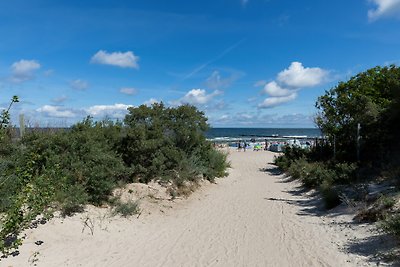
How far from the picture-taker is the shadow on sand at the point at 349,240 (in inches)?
235

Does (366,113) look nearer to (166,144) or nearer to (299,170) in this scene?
(299,170)

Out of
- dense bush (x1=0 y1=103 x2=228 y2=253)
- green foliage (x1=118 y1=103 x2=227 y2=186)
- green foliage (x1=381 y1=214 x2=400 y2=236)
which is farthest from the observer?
green foliage (x1=118 y1=103 x2=227 y2=186)

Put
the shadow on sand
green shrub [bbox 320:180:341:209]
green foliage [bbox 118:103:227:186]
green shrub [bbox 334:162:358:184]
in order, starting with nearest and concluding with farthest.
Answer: the shadow on sand
green shrub [bbox 320:180:341:209]
green shrub [bbox 334:162:358:184]
green foliage [bbox 118:103:227:186]

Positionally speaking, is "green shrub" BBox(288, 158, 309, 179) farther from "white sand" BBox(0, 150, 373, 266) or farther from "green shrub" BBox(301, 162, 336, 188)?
"white sand" BBox(0, 150, 373, 266)

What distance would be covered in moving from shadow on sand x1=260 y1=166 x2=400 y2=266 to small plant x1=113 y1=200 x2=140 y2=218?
4662 millimetres

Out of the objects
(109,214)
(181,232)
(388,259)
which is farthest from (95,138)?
(388,259)

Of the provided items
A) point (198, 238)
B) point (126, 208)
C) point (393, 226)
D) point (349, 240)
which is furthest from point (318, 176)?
point (126, 208)

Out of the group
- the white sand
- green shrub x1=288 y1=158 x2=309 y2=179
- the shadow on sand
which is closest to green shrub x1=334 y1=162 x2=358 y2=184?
the shadow on sand

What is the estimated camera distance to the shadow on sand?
19.6 feet

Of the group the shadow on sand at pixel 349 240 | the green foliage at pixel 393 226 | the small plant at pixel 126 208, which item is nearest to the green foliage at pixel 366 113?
the shadow on sand at pixel 349 240

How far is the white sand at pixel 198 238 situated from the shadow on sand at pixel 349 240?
0.12 m

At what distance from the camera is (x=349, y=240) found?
23.8ft

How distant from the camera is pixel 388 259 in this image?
5770 millimetres

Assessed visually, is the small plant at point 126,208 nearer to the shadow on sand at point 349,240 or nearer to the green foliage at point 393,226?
the shadow on sand at point 349,240
